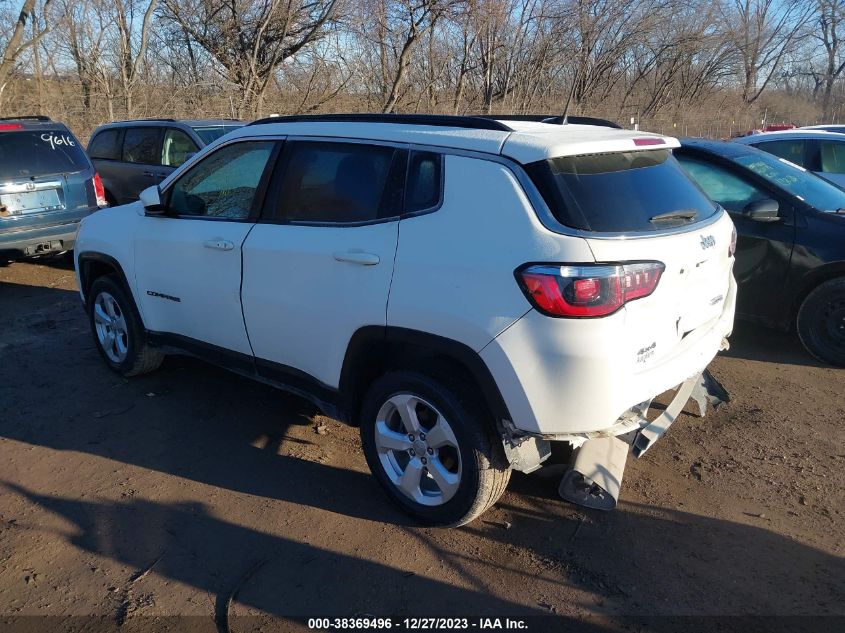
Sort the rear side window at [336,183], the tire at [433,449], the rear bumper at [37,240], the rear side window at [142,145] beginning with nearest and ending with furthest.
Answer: the tire at [433,449]
the rear side window at [336,183]
the rear bumper at [37,240]
the rear side window at [142,145]

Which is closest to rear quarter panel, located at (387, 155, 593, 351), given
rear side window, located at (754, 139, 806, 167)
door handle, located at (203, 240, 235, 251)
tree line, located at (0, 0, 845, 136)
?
door handle, located at (203, 240, 235, 251)

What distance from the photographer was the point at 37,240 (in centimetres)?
787

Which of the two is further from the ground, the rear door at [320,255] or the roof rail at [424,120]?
the roof rail at [424,120]

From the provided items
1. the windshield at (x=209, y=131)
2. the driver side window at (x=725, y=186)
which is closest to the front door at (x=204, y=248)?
the driver side window at (x=725, y=186)

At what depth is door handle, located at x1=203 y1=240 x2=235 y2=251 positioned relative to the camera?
4082 mm

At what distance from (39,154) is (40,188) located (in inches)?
17.3

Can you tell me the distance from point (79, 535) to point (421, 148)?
2470mm

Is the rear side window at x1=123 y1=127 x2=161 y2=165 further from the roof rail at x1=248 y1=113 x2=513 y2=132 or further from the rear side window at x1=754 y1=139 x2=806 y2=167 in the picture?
the rear side window at x1=754 y1=139 x2=806 y2=167

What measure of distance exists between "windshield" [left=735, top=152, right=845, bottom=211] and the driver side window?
0.43 feet

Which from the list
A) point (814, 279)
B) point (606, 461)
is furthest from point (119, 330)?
point (814, 279)

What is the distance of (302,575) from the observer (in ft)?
10.3

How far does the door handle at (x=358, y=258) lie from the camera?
11.0ft

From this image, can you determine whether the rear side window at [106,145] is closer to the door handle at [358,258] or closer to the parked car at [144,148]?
the parked car at [144,148]

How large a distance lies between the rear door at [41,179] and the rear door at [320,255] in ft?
17.1
